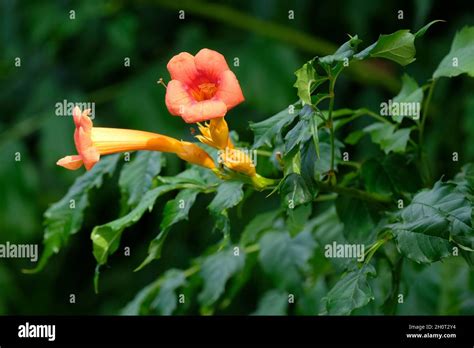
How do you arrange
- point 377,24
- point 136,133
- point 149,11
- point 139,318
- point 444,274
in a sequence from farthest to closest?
point 149,11, point 377,24, point 444,274, point 139,318, point 136,133

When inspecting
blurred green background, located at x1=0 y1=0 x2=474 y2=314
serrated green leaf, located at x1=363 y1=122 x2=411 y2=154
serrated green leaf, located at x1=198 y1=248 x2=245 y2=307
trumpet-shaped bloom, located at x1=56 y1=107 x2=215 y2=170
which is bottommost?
serrated green leaf, located at x1=198 y1=248 x2=245 y2=307

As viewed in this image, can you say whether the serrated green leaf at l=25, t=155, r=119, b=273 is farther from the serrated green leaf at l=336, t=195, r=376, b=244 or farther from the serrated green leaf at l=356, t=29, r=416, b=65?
the serrated green leaf at l=356, t=29, r=416, b=65

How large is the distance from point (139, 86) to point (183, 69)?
2.44m

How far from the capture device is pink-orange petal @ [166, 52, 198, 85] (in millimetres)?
1206

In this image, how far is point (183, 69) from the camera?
47.6 inches

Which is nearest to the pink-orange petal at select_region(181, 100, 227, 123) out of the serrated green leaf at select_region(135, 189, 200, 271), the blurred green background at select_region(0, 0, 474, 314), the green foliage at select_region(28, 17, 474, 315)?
the green foliage at select_region(28, 17, 474, 315)

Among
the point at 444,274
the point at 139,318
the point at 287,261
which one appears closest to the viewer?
the point at 139,318

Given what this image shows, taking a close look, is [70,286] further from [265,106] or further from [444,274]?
[444,274]

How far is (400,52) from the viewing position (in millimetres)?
1175

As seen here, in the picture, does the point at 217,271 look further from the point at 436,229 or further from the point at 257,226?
the point at 436,229

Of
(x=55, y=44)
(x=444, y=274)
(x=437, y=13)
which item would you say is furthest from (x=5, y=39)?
(x=444, y=274)

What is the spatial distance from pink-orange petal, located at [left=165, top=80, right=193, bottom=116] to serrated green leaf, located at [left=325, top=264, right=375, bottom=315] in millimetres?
318

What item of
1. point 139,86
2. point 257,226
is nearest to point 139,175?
point 257,226

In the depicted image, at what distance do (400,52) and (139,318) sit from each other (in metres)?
0.74
